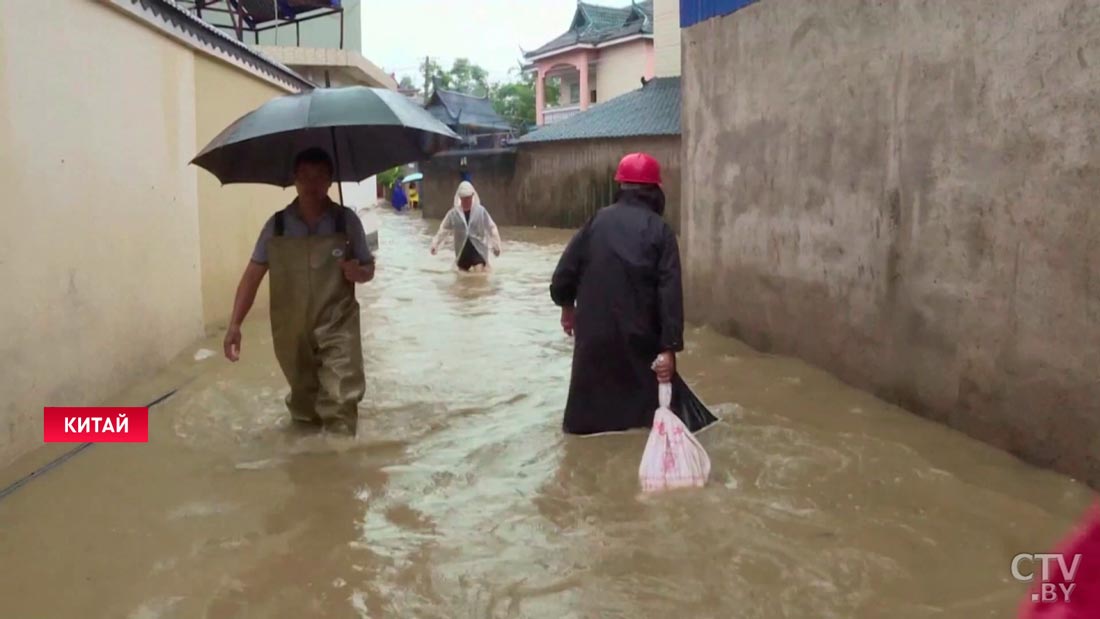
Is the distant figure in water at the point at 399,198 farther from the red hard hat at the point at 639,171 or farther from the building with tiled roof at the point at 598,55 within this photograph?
the red hard hat at the point at 639,171

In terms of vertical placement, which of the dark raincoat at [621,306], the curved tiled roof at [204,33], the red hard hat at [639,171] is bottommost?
the dark raincoat at [621,306]

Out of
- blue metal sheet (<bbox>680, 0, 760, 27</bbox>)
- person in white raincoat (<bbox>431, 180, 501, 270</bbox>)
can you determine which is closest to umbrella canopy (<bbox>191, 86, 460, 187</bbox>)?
blue metal sheet (<bbox>680, 0, 760, 27</bbox>)

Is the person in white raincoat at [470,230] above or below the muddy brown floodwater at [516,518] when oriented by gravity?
above

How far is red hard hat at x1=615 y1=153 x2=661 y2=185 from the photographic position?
16.5ft

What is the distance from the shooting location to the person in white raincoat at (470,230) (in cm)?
1359

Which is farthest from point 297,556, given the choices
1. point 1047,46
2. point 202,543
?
point 1047,46

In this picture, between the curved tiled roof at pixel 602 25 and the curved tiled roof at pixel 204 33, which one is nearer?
the curved tiled roof at pixel 204 33

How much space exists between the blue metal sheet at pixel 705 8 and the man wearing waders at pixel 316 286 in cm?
410

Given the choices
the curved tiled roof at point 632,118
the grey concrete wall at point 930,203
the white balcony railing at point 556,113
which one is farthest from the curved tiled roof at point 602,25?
the grey concrete wall at point 930,203

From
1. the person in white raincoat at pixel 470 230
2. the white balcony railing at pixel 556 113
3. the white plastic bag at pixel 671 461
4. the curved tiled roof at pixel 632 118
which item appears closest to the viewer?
the white plastic bag at pixel 671 461

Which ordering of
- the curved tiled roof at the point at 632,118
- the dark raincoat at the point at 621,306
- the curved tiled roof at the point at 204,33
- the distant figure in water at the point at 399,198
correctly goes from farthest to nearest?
1. the distant figure in water at the point at 399,198
2. the curved tiled roof at the point at 632,118
3. the curved tiled roof at the point at 204,33
4. the dark raincoat at the point at 621,306

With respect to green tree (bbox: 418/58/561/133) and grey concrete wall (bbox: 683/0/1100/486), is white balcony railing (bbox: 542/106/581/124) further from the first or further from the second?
grey concrete wall (bbox: 683/0/1100/486)

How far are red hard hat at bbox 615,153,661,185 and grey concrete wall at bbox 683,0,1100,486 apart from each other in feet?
5.09

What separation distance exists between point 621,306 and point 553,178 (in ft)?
68.5
